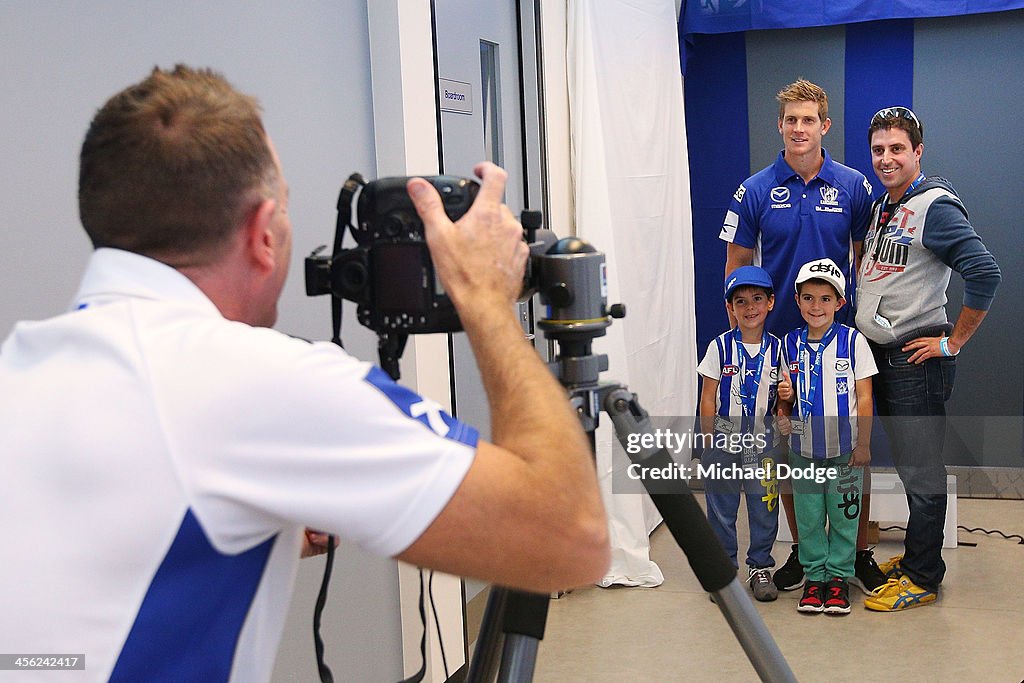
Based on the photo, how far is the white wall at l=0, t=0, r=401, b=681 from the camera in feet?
4.80

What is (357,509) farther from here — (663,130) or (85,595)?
(663,130)

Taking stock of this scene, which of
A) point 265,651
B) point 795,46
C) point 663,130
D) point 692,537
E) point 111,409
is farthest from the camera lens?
point 795,46

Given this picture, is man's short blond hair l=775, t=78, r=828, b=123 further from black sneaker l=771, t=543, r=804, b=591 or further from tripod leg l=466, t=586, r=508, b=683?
tripod leg l=466, t=586, r=508, b=683

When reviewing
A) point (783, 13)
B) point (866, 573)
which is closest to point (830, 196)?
point (866, 573)

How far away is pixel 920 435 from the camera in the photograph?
10.2 ft

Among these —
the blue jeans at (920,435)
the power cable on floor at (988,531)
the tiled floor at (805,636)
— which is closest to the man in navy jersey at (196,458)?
the tiled floor at (805,636)

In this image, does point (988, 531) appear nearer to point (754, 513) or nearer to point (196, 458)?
point (754, 513)

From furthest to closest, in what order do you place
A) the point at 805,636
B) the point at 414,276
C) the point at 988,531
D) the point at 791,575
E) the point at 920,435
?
the point at 988,531 < the point at 791,575 < the point at 920,435 < the point at 805,636 < the point at 414,276

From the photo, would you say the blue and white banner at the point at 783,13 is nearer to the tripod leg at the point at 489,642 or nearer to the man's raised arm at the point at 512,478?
the tripod leg at the point at 489,642

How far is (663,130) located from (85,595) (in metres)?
3.32

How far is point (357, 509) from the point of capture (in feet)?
2.55

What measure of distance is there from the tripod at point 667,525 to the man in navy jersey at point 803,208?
6.80 feet

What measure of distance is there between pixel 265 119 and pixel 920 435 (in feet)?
7.24

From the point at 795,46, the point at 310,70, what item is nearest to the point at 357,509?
the point at 310,70
